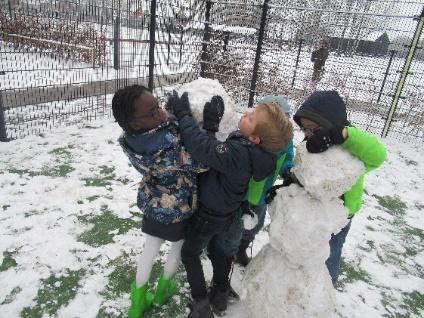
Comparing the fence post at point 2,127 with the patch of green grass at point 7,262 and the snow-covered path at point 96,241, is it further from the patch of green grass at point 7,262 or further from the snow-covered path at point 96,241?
the patch of green grass at point 7,262

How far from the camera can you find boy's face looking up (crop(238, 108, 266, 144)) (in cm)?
155

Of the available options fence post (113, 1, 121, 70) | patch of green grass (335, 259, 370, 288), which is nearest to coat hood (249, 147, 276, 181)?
patch of green grass (335, 259, 370, 288)

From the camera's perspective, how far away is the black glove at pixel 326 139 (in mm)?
1622

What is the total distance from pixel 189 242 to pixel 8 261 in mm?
1465

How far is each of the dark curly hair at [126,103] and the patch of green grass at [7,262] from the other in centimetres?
157

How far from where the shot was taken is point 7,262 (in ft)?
7.82

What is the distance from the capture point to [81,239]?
2.71m

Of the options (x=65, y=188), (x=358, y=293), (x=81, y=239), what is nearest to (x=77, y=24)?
(x=65, y=188)

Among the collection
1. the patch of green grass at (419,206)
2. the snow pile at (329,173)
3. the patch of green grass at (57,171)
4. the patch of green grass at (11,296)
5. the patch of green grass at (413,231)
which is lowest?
the patch of green grass at (419,206)

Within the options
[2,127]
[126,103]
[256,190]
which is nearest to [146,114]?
[126,103]

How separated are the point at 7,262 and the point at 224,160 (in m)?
1.88

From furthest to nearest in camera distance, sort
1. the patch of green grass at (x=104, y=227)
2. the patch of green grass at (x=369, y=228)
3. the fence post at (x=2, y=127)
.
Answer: the fence post at (x=2, y=127)
the patch of green grass at (x=369, y=228)
the patch of green grass at (x=104, y=227)

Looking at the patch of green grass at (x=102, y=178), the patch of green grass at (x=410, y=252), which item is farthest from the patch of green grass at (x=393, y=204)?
the patch of green grass at (x=102, y=178)

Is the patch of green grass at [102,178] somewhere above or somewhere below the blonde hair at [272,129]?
below
